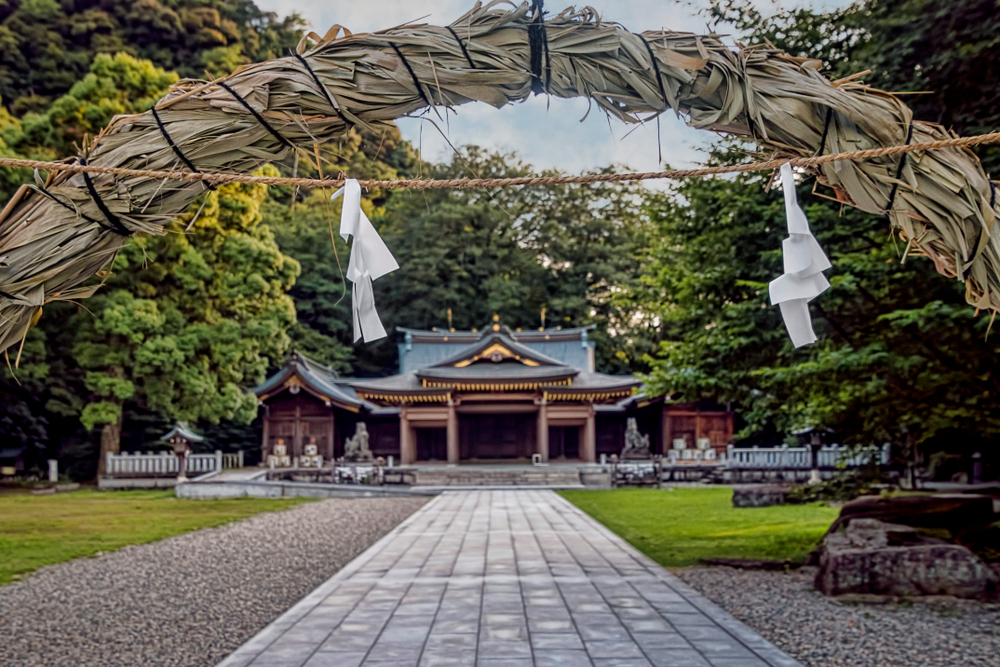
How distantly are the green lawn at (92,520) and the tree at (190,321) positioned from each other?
7.74 ft

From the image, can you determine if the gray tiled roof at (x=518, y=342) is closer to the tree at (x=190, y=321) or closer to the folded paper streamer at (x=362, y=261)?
the tree at (x=190, y=321)

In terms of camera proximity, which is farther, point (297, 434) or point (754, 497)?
point (297, 434)

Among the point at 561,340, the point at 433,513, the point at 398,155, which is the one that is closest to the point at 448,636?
the point at 433,513

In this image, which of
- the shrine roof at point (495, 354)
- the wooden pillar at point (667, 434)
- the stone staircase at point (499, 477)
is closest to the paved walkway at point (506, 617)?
the stone staircase at point (499, 477)

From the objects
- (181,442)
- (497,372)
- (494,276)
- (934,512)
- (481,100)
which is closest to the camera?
(481,100)

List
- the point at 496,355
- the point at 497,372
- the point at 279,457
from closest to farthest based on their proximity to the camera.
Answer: the point at 279,457
the point at 497,372
the point at 496,355

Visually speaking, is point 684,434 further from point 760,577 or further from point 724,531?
point 760,577

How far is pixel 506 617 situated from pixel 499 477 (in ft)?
57.0

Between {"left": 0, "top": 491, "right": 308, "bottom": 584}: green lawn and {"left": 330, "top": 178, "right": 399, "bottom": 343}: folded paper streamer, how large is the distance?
6.87 m

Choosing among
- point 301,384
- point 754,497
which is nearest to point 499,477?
point 301,384

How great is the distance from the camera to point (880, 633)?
5078 millimetres

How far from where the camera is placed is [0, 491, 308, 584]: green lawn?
9422 mm

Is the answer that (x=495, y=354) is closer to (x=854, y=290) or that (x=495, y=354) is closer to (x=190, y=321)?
(x=190, y=321)

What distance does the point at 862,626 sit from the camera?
207 inches
